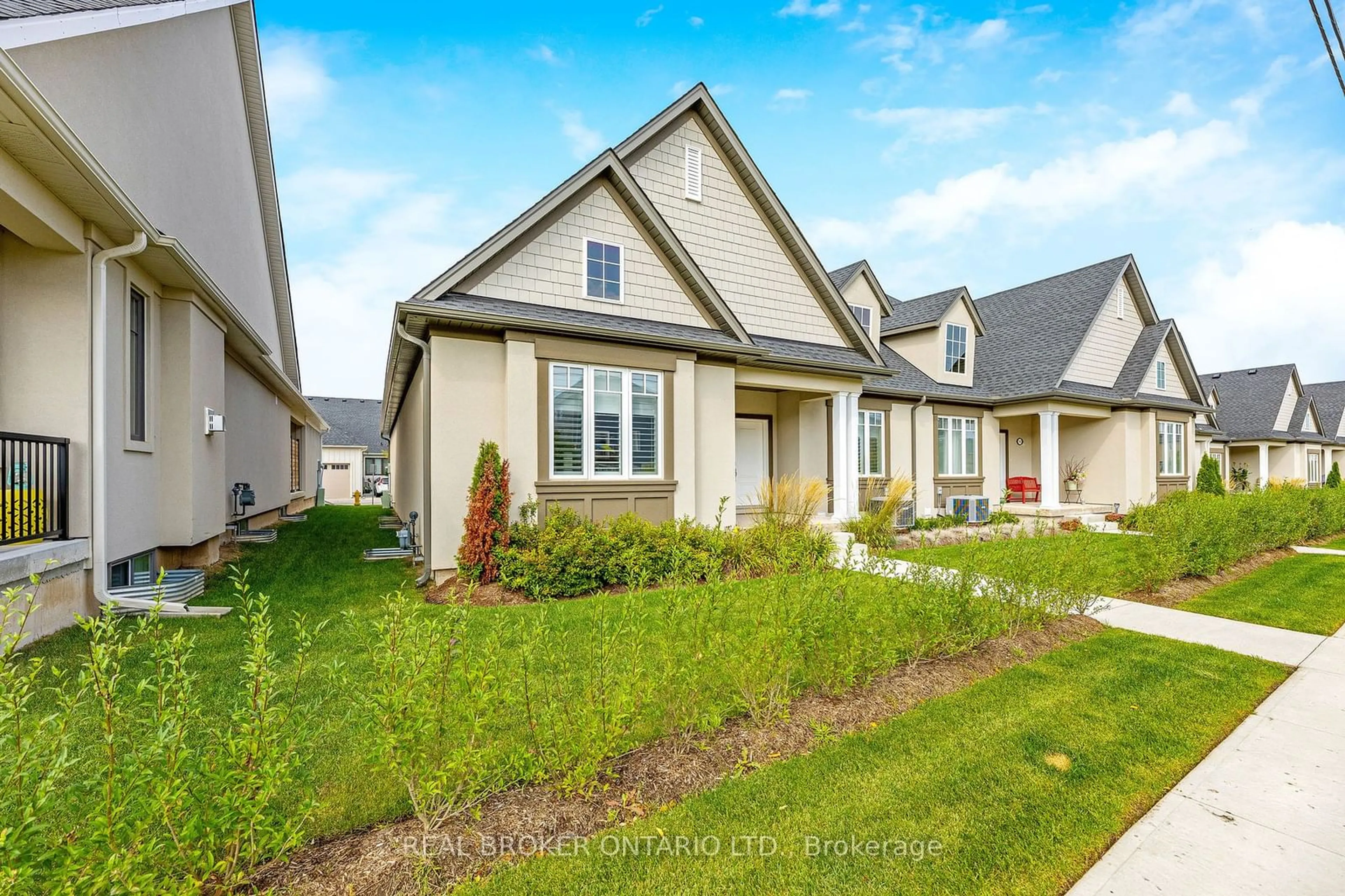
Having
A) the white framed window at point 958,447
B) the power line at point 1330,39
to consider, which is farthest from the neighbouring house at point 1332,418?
the power line at point 1330,39

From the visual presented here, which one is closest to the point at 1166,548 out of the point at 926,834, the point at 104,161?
the point at 926,834

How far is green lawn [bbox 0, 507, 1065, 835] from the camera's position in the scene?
315 cm

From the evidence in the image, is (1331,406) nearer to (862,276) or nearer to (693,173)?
(862,276)

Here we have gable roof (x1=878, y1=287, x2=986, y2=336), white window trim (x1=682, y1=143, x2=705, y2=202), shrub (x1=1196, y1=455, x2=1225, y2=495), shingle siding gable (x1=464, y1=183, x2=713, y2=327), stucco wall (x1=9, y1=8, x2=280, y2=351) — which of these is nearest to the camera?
stucco wall (x1=9, y1=8, x2=280, y2=351)

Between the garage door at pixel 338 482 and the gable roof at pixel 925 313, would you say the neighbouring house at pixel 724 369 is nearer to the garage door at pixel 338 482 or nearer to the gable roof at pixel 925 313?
the gable roof at pixel 925 313

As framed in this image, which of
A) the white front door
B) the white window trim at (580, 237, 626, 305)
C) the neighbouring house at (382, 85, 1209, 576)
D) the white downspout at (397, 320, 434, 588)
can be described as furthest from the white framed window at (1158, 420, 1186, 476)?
the white downspout at (397, 320, 434, 588)

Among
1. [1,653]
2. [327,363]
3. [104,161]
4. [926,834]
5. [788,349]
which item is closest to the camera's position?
[1,653]

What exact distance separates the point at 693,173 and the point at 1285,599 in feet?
38.0

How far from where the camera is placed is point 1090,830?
9.76 feet

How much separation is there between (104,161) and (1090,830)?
33.6ft

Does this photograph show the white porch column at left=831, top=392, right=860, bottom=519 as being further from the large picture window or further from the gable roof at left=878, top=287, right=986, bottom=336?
the gable roof at left=878, top=287, right=986, bottom=336

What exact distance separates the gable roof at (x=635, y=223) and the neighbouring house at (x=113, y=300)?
3.12 m

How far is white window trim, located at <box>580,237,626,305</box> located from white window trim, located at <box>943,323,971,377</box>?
36.7 ft

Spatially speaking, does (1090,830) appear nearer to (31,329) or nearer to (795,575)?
(795,575)
